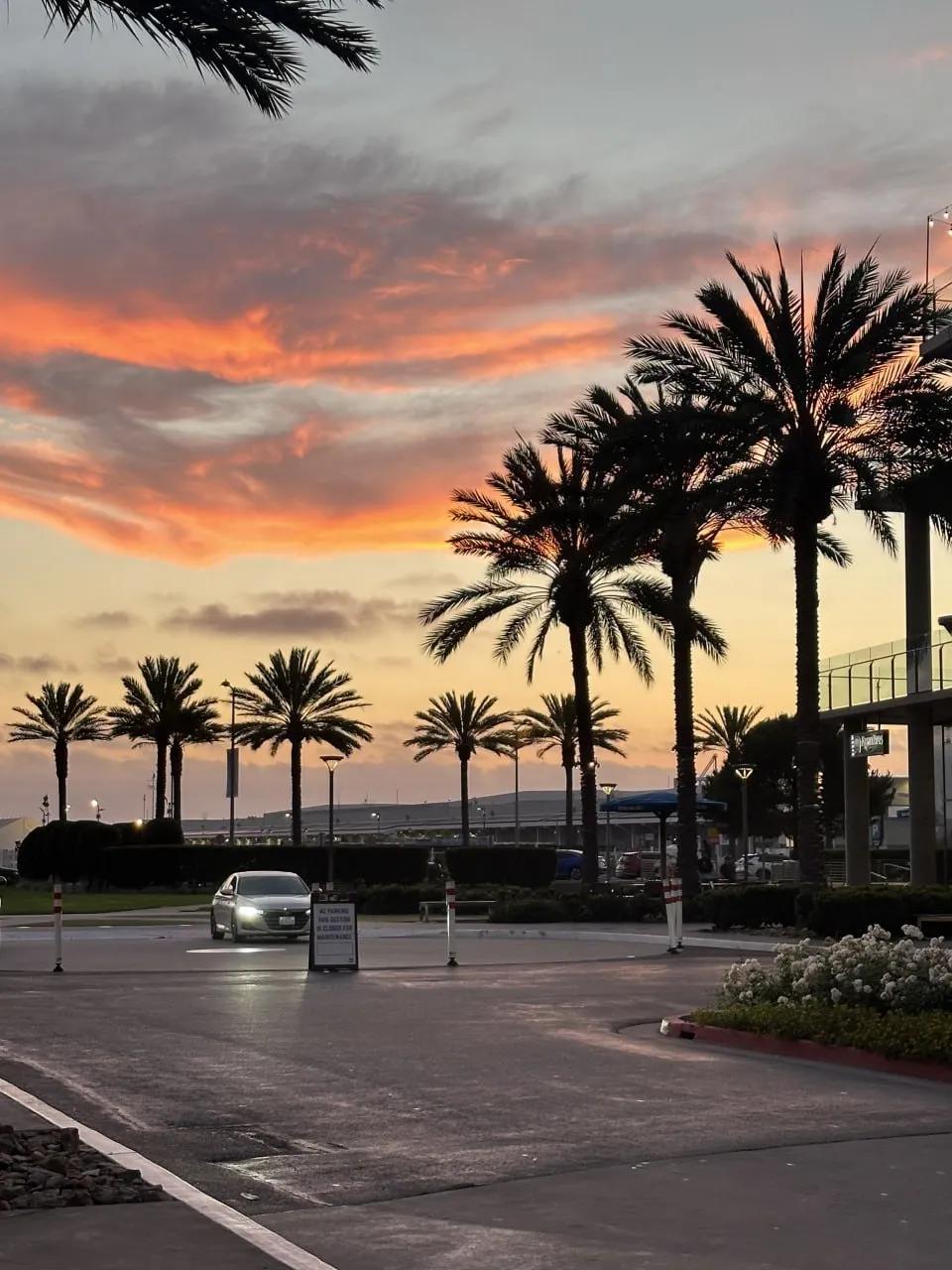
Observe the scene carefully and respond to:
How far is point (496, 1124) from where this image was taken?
1065cm

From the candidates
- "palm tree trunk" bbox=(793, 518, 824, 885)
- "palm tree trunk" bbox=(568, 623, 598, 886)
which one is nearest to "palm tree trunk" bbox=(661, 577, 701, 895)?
"palm tree trunk" bbox=(568, 623, 598, 886)

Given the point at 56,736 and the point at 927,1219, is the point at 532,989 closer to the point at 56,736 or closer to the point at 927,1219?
the point at 927,1219

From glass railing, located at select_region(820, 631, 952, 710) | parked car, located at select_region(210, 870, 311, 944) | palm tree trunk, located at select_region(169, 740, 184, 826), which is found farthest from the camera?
palm tree trunk, located at select_region(169, 740, 184, 826)

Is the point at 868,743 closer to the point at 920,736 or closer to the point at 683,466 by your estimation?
the point at 920,736

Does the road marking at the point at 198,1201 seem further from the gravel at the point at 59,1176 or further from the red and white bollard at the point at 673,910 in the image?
the red and white bollard at the point at 673,910

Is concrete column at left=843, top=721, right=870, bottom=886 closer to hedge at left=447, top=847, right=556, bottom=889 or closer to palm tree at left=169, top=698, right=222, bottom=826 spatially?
hedge at left=447, top=847, right=556, bottom=889

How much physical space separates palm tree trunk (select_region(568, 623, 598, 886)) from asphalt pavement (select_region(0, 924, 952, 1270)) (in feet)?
83.4

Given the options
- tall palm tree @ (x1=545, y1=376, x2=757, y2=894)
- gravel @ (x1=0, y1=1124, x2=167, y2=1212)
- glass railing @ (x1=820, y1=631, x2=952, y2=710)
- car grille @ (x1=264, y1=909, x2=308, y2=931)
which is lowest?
car grille @ (x1=264, y1=909, x2=308, y2=931)

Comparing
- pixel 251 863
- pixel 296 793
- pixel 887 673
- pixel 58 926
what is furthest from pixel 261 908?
pixel 296 793

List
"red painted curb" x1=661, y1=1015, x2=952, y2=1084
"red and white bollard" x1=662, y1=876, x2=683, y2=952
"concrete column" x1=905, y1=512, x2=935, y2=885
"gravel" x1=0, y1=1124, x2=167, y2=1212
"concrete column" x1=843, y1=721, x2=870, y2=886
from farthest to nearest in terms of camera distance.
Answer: "concrete column" x1=843, y1=721, x2=870, y2=886 → "concrete column" x1=905, y1=512, x2=935, y2=885 → "red and white bollard" x1=662, y1=876, x2=683, y2=952 → "red painted curb" x1=661, y1=1015, x2=952, y2=1084 → "gravel" x1=0, y1=1124, x2=167, y2=1212

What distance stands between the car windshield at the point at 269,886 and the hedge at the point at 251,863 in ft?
89.9

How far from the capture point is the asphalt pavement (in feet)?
24.5

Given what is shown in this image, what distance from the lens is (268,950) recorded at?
98.5 feet

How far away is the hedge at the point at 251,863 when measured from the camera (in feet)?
212
